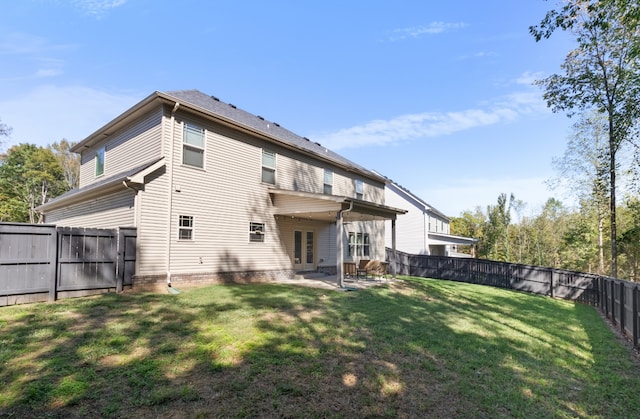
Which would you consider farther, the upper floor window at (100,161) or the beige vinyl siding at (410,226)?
the beige vinyl siding at (410,226)

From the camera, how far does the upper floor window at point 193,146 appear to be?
10.7 metres

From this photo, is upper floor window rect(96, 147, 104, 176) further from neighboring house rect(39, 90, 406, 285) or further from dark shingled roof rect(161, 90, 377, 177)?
dark shingled roof rect(161, 90, 377, 177)

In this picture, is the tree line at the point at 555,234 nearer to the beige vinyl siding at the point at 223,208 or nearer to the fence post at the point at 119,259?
the beige vinyl siding at the point at 223,208

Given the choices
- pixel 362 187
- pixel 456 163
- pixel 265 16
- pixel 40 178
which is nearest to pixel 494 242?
pixel 456 163

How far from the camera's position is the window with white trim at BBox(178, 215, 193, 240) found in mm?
10406

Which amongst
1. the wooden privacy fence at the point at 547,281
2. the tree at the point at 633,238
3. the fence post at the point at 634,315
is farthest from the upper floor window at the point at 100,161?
the tree at the point at 633,238

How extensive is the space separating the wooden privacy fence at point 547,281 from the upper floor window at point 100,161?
13.1m

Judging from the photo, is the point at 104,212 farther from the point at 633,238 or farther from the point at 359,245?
the point at 633,238

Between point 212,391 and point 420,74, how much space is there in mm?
15642

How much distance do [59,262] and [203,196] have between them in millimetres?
4484

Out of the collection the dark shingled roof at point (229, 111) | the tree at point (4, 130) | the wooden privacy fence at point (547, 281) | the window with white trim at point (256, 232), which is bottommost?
the wooden privacy fence at point (547, 281)

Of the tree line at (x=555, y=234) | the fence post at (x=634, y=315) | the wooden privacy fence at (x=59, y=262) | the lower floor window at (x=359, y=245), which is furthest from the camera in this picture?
the tree line at (x=555, y=234)

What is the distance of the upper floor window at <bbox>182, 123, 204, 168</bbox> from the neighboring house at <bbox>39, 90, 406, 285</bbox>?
34 millimetres

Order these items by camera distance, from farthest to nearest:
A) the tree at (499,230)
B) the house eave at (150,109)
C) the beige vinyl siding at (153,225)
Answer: the tree at (499,230)
the house eave at (150,109)
the beige vinyl siding at (153,225)
